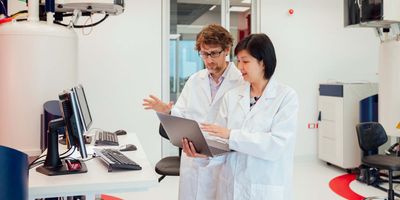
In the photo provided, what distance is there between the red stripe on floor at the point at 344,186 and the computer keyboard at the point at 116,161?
2593 mm

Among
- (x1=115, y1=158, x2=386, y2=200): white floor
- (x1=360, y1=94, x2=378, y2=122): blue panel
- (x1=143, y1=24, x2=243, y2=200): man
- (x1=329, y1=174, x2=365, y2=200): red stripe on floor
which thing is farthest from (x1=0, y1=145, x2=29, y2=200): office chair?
(x1=360, y1=94, x2=378, y2=122): blue panel

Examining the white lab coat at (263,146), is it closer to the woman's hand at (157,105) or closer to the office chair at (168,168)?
the woman's hand at (157,105)

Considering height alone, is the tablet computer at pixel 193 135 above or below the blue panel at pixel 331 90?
below

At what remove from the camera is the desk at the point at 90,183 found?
1521mm

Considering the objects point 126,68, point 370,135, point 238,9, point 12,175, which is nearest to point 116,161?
point 12,175

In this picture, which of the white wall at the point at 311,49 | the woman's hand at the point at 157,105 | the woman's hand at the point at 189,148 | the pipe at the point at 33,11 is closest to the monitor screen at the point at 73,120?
the woman's hand at the point at 189,148

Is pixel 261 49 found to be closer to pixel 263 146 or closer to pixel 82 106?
pixel 263 146

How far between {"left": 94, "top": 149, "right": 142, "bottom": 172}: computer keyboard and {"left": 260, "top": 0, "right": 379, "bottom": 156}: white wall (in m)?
3.49

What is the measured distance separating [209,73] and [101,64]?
259 cm

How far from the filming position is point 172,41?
4.88m

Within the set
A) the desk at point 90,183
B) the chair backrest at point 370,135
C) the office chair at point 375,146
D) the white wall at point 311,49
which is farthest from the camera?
the white wall at point 311,49

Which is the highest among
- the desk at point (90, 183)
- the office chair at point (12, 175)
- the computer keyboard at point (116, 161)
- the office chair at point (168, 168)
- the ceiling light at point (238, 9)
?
the ceiling light at point (238, 9)

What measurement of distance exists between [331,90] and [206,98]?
3045 mm

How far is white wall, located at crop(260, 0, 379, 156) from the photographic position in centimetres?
510
